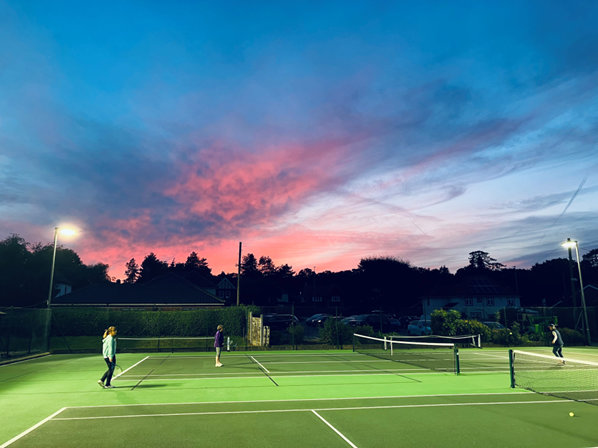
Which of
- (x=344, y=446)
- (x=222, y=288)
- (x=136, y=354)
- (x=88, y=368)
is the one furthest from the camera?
(x=222, y=288)

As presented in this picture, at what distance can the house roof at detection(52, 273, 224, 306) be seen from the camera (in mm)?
45969

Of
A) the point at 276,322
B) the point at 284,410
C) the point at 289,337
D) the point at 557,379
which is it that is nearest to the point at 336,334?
the point at 289,337

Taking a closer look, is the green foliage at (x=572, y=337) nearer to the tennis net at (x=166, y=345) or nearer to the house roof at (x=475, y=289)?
the tennis net at (x=166, y=345)

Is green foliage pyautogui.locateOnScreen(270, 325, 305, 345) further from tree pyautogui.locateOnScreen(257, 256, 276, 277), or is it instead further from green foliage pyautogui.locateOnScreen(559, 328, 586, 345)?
tree pyautogui.locateOnScreen(257, 256, 276, 277)

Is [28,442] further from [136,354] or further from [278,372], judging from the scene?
[136,354]

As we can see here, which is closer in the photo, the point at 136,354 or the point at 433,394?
the point at 433,394

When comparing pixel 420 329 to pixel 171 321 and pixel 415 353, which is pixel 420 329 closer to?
pixel 415 353

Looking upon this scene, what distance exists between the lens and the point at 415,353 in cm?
2664

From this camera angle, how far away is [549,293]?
10275 centimetres

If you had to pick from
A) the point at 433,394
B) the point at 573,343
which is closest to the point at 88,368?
the point at 433,394

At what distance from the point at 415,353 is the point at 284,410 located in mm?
17445

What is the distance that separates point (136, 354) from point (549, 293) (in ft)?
335

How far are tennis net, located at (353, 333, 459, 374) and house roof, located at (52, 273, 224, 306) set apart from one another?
2119 centimetres

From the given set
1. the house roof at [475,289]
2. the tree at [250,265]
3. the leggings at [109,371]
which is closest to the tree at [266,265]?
the tree at [250,265]
